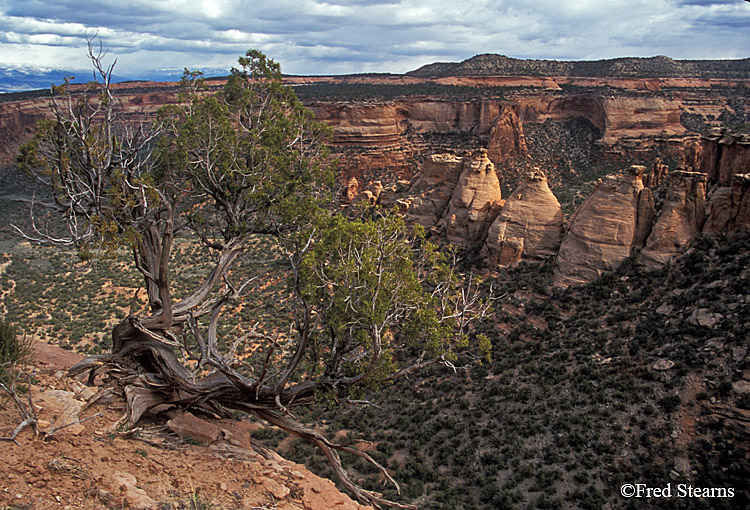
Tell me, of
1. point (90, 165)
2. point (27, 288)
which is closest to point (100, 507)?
point (90, 165)

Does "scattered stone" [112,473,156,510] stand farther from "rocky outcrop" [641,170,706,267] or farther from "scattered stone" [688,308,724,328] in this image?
"rocky outcrop" [641,170,706,267]

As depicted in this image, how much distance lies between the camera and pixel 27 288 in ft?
104

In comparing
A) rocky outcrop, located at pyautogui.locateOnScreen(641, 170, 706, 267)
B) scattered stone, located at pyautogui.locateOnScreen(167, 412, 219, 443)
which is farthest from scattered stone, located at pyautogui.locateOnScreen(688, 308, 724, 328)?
scattered stone, located at pyautogui.locateOnScreen(167, 412, 219, 443)

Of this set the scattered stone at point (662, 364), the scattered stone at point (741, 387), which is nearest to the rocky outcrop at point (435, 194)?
the scattered stone at point (662, 364)

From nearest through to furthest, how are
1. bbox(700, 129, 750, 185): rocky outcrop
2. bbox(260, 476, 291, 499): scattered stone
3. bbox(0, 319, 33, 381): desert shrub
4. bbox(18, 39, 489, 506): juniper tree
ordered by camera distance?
bbox(260, 476, 291, 499): scattered stone
bbox(0, 319, 33, 381): desert shrub
bbox(18, 39, 489, 506): juniper tree
bbox(700, 129, 750, 185): rocky outcrop

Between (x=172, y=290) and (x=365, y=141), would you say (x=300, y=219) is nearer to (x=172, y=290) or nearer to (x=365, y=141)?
(x=172, y=290)

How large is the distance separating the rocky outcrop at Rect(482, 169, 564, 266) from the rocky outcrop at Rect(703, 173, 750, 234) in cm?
664

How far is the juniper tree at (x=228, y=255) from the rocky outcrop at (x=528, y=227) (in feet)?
40.5

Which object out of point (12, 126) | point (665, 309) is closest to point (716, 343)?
point (665, 309)

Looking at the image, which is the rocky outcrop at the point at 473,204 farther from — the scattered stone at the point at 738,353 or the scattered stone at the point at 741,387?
the scattered stone at the point at 741,387

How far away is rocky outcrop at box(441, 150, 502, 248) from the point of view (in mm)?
27297

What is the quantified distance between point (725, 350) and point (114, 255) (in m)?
16.7

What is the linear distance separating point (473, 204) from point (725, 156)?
12.3 metres

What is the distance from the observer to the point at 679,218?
19.0 metres
